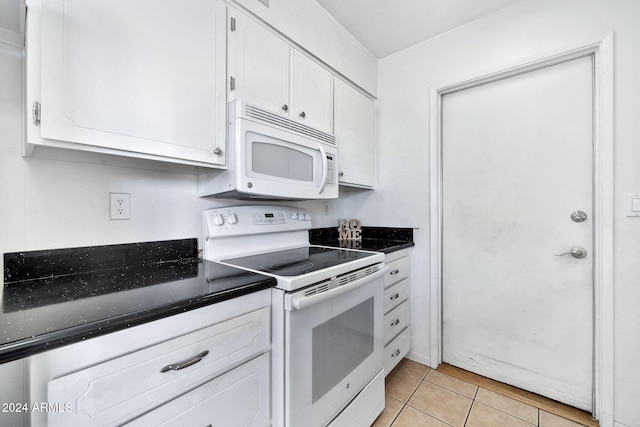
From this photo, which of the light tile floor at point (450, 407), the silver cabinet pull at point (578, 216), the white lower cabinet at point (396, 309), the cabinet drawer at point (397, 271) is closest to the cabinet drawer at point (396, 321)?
the white lower cabinet at point (396, 309)

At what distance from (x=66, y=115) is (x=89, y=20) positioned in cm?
34

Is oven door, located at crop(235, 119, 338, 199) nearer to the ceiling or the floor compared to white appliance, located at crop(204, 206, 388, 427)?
nearer to the ceiling

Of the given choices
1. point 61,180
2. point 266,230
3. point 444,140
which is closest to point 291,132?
point 266,230

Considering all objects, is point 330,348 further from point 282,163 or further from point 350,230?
point 350,230

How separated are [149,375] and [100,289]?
362mm

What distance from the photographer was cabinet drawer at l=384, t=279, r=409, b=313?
1.86 metres

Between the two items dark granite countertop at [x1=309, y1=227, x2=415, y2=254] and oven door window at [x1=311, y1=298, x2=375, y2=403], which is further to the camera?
dark granite countertop at [x1=309, y1=227, x2=415, y2=254]

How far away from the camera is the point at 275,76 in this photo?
4.91 ft

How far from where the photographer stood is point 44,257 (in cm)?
102

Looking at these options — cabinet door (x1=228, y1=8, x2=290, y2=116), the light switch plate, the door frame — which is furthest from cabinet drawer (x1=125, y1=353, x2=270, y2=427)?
the light switch plate

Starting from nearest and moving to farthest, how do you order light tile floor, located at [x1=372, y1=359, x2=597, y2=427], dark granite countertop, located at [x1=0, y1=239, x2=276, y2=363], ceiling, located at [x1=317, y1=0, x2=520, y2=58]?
dark granite countertop, located at [x1=0, y1=239, x2=276, y2=363] → light tile floor, located at [x1=372, y1=359, x2=597, y2=427] → ceiling, located at [x1=317, y1=0, x2=520, y2=58]

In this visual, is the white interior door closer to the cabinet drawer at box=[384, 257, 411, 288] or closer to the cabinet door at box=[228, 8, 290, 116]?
the cabinet drawer at box=[384, 257, 411, 288]

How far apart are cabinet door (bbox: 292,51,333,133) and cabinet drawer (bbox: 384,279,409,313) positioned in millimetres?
1229

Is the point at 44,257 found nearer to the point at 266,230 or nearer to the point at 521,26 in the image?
the point at 266,230
